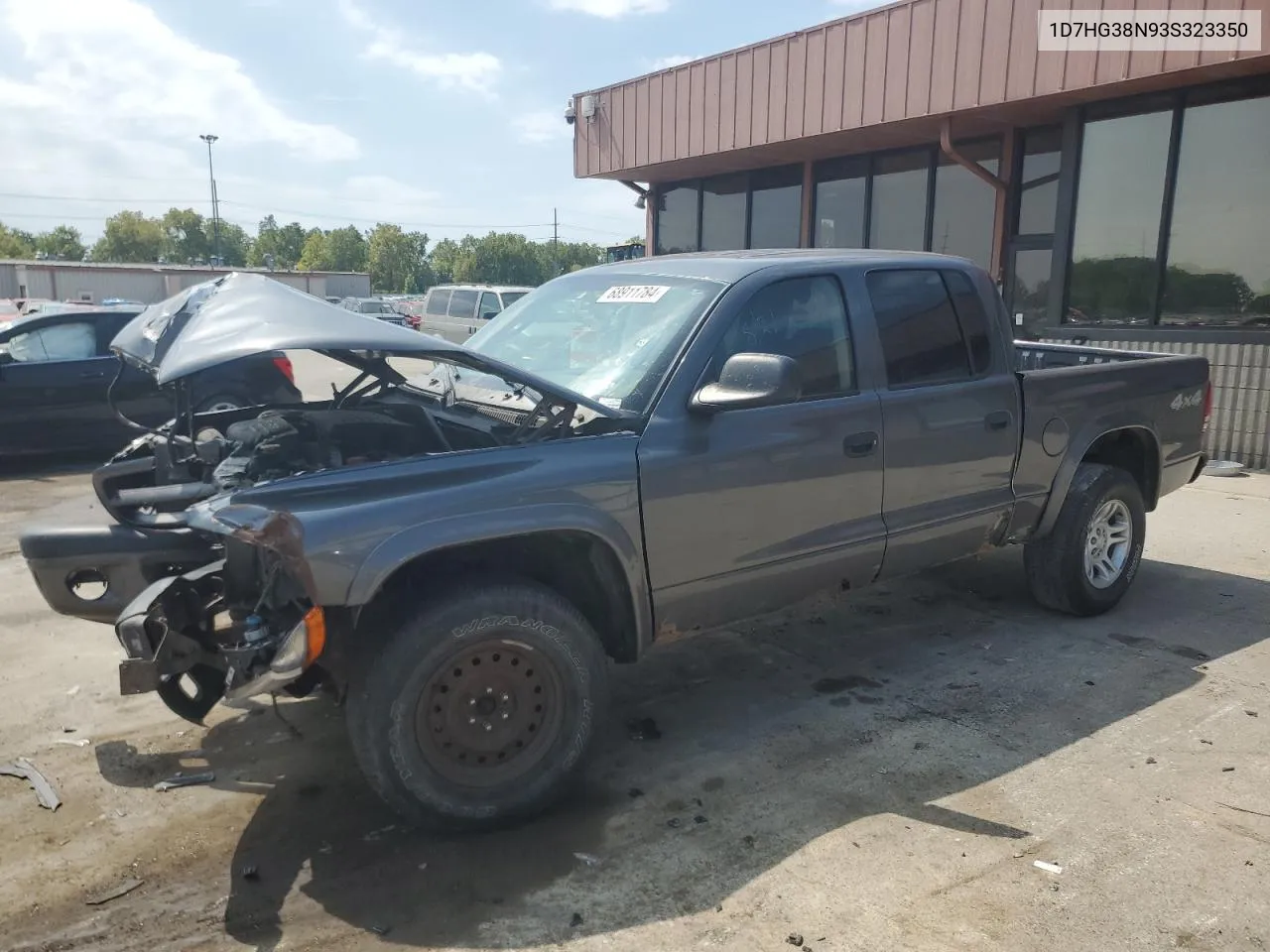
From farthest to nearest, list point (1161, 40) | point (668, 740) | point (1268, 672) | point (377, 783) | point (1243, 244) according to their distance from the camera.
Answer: point (1243, 244), point (1161, 40), point (1268, 672), point (668, 740), point (377, 783)

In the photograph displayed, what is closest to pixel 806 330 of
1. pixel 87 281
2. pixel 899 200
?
pixel 899 200

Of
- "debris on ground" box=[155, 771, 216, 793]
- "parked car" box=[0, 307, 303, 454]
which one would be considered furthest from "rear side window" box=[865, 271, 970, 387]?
"parked car" box=[0, 307, 303, 454]

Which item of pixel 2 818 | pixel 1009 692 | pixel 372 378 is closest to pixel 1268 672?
pixel 1009 692

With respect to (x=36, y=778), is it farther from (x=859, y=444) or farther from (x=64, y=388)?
(x=64, y=388)

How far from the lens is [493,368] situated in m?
3.19

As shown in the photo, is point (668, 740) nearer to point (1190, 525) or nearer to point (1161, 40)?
point (1190, 525)

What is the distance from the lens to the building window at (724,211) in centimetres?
1574

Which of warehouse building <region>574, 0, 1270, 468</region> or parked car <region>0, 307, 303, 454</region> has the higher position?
warehouse building <region>574, 0, 1270, 468</region>

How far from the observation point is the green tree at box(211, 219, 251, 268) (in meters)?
117

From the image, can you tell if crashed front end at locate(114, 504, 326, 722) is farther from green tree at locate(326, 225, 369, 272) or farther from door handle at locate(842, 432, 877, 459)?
green tree at locate(326, 225, 369, 272)

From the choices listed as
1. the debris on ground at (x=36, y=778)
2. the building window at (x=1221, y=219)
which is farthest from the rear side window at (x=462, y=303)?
the debris on ground at (x=36, y=778)

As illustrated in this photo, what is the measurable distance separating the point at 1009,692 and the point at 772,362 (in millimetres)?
2108

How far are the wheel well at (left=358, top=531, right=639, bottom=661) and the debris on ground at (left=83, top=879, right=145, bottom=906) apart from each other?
1014mm

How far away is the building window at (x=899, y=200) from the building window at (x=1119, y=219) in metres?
2.53
